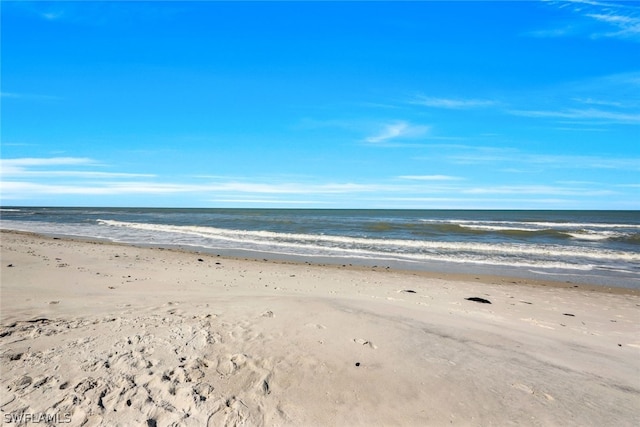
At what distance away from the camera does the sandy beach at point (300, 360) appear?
3.51 meters

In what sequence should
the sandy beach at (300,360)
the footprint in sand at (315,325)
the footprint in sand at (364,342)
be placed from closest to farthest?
the sandy beach at (300,360) < the footprint in sand at (364,342) < the footprint in sand at (315,325)

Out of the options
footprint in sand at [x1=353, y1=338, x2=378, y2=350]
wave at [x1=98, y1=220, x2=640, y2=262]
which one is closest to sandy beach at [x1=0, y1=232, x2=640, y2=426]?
footprint in sand at [x1=353, y1=338, x2=378, y2=350]

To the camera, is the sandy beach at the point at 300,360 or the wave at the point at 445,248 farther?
the wave at the point at 445,248

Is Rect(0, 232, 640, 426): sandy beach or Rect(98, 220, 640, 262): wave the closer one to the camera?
Rect(0, 232, 640, 426): sandy beach

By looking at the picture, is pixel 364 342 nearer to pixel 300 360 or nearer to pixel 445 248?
pixel 300 360

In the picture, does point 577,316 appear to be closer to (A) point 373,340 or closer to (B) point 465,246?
(A) point 373,340

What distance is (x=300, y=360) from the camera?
4.49 metres

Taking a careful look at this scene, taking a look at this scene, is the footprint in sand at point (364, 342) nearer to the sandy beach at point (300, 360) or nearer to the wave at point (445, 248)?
the sandy beach at point (300, 360)

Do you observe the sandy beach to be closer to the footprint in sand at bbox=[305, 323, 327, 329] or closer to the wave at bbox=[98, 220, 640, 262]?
the footprint in sand at bbox=[305, 323, 327, 329]

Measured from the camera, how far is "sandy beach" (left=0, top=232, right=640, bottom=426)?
11.5ft

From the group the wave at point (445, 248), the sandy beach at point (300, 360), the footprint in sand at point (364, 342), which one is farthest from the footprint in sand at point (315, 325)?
the wave at point (445, 248)

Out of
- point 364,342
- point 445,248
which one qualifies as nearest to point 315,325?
point 364,342

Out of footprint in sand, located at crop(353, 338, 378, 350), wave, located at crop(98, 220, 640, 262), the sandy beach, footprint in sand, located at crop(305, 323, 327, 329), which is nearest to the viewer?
the sandy beach

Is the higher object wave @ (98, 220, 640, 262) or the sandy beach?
the sandy beach
